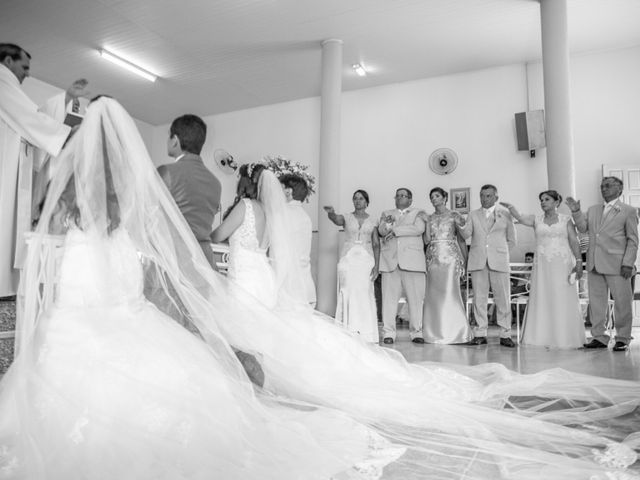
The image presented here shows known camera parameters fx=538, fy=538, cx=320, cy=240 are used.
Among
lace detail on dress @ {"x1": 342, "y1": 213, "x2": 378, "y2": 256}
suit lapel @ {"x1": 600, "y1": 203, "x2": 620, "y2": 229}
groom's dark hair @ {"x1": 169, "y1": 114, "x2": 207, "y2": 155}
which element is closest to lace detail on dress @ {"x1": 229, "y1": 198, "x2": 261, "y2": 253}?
groom's dark hair @ {"x1": 169, "y1": 114, "x2": 207, "y2": 155}

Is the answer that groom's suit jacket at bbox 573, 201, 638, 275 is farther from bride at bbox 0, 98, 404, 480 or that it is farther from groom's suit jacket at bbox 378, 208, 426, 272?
bride at bbox 0, 98, 404, 480

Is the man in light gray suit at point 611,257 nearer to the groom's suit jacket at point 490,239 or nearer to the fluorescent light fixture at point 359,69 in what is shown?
the groom's suit jacket at point 490,239

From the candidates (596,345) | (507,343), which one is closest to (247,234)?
(507,343)

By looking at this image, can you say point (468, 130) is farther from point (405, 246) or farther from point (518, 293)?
point (405, 246)

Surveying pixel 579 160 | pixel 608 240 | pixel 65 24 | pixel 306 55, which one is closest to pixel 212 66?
pixel 306 55

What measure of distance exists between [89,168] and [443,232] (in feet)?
15.4

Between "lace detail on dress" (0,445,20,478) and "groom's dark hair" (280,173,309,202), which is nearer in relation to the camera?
"lace detail on dress" (0,445,20,478)

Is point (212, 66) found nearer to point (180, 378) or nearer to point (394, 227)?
point (394, 227)

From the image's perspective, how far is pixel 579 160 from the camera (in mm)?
8852

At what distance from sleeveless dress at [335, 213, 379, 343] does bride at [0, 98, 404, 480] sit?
3610 millimetres

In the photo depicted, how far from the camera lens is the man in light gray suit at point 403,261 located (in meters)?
6.18

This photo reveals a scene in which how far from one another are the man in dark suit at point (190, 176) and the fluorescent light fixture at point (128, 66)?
7.65 meters

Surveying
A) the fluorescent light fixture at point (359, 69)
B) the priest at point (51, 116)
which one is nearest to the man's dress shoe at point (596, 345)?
the priest at point (51, 116)

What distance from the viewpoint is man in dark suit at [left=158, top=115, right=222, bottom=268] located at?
2.47m
